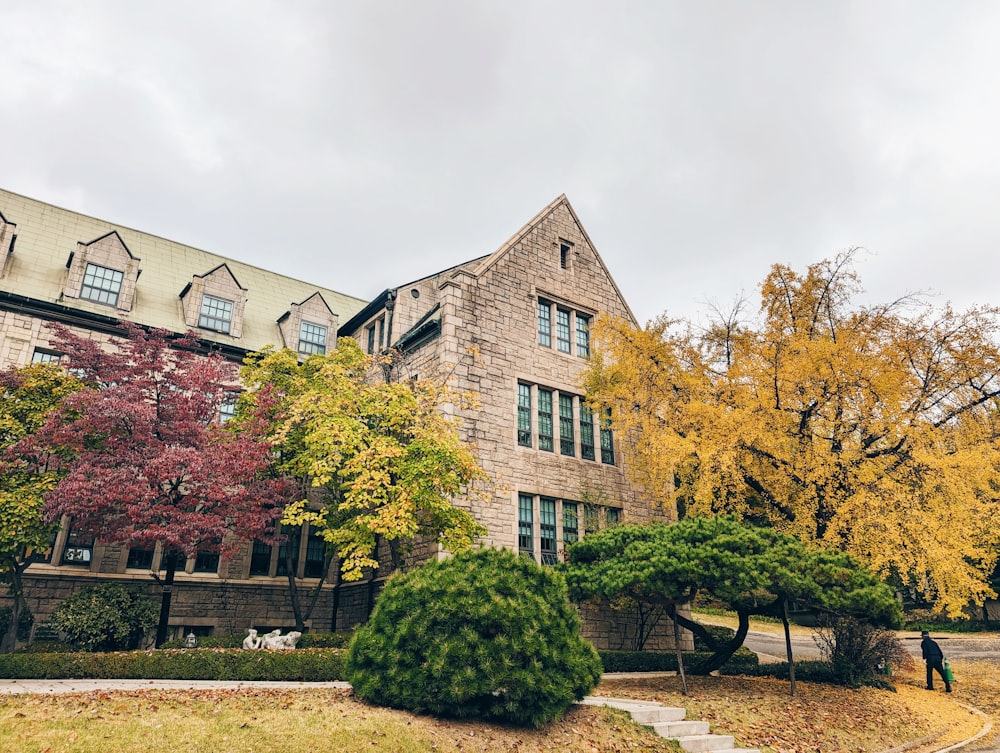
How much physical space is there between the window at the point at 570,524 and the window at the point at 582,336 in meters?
5.66

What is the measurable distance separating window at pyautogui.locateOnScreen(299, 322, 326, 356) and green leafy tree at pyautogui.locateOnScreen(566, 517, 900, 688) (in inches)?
668

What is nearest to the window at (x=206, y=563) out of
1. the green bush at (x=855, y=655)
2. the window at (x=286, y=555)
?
the window at (x=286, y=555)

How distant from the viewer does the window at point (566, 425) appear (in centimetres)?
2148

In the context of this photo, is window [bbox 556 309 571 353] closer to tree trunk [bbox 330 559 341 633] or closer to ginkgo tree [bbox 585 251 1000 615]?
ginkgo tree [bbox 585 251 1000 615]

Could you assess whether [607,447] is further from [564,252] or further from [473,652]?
[473,652]

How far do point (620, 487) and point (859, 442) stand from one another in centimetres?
734

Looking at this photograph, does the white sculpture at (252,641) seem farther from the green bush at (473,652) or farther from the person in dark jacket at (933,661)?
the person in dark jacket at (933,661)

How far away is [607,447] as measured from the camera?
888 inches

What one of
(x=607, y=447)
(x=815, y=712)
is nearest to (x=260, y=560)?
(x=607, y=447)

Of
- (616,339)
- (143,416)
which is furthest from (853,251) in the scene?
(143,416)

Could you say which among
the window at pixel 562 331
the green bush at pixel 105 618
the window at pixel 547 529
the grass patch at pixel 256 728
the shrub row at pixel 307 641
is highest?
the window at pixel 562 331

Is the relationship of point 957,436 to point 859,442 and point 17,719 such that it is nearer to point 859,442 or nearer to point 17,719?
point 859,442

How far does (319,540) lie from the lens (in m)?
24.1

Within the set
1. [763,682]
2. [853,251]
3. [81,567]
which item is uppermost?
[853,251]
